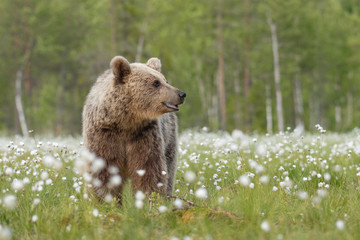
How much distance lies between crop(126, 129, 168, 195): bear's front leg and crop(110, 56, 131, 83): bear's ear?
2.71 feet

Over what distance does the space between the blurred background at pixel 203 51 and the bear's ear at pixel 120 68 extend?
75.1 ft

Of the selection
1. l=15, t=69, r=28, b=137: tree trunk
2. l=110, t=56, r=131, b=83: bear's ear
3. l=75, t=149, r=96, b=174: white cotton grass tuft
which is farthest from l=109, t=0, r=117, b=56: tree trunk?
l=75, t=149, r=96, b=174: white cotton grass tuft

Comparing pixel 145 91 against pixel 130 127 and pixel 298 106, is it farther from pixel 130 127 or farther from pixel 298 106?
pixel 298 106

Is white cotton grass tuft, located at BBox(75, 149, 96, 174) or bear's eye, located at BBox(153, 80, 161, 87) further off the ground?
bear's eye, located at BBox(153, 80, 161, 87)

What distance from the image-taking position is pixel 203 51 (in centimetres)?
3847

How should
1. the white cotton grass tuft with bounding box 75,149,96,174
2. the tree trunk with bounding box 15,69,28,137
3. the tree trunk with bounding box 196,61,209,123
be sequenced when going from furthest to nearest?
the tree trunk with bounding box 196,61,209,123, the tree trunk with bounding box 15,69,28,137, the white cotton grass tuft with bounding box 75,149,96,174

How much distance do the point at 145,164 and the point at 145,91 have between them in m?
0.94

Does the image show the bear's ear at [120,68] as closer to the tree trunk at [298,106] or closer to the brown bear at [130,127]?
the brown bear at [130,127]

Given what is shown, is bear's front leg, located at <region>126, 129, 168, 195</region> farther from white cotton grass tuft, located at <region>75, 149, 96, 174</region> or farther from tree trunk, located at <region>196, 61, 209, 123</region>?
tree trunk, located at <region>196, 61, 209, 123</region>

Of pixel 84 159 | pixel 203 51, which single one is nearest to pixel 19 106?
pixel 203 51

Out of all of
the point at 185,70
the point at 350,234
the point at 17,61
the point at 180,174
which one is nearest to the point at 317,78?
the point at 185,70

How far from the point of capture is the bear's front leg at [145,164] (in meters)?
5.20

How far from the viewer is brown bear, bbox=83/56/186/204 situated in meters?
5.21

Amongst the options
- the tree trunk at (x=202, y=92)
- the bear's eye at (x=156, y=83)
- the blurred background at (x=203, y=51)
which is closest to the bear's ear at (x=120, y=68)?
the bear's eye at (x=156, y=83)
